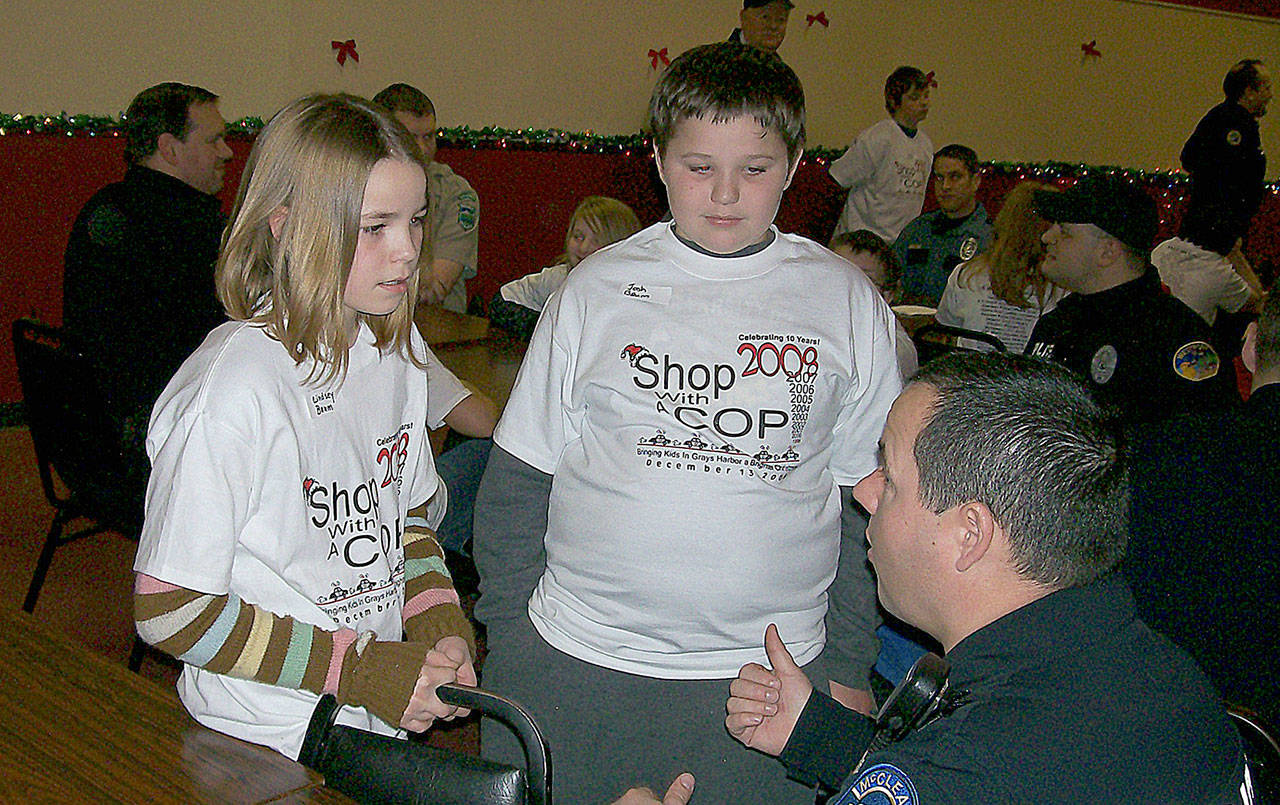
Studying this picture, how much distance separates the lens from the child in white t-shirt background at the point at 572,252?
383 cm

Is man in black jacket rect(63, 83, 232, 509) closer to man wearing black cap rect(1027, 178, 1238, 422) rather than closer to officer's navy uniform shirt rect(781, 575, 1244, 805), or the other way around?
man wearing black cap rect(1027, 178, 1238, 422)

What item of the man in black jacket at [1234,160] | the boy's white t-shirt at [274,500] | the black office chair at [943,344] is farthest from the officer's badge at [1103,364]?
the man in black jacket at [1234,160]

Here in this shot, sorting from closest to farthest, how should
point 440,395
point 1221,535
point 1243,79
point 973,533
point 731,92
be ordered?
point 973,533 → point 731,92 → point 1221,535 → point 440,395 → point 1243,79

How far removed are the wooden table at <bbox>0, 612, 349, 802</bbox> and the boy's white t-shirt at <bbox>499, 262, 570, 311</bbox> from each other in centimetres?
258

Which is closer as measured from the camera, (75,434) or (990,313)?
(75,434)

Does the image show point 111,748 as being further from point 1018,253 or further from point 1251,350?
point 1018,253

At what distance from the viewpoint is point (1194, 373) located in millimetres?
2779

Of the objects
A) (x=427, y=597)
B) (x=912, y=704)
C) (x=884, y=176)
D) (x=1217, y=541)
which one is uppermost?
(x=884, y=176)

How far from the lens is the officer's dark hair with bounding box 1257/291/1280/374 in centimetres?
178

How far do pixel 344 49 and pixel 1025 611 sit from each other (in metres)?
5.35

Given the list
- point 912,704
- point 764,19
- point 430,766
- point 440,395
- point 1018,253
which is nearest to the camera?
point 912,704

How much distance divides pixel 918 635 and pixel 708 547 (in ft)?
3.50

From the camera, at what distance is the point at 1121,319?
299cm

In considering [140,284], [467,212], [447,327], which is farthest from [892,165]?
[140,284]
